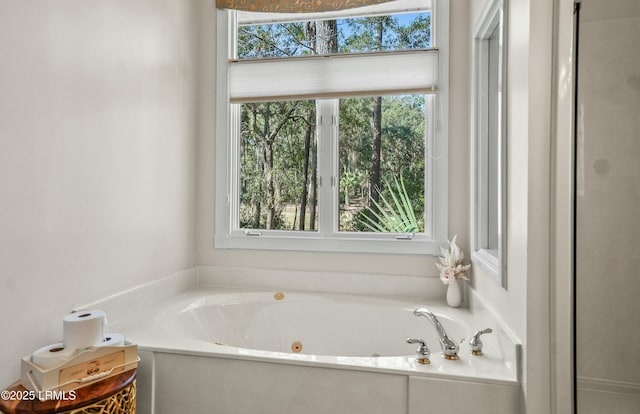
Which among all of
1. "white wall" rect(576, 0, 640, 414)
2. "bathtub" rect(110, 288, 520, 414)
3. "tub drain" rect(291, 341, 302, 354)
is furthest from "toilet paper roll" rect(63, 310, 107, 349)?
"white wall" rect(576, 0, 640, 414)

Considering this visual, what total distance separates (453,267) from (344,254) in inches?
25.5

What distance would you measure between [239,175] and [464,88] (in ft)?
4.85

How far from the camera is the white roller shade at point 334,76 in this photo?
2420 millimetres

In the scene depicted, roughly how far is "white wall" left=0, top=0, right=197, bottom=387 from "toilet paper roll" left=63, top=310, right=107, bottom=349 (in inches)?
8.2

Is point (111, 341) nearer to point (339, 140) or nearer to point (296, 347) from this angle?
point (296, 347)

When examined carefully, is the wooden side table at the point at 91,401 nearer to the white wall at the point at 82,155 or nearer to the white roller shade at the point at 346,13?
the white wall at the point at 82,155

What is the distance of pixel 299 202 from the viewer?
2.69 meters

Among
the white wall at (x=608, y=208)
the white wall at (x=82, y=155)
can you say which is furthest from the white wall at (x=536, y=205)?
the white wall at (x=82, y=155)

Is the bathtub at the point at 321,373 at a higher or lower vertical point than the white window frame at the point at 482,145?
lower

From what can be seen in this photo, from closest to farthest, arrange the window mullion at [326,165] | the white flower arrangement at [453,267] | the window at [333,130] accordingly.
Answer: the white flower arrangement at [453,267] < the window at [333,130] < the window mullion at [326,165]

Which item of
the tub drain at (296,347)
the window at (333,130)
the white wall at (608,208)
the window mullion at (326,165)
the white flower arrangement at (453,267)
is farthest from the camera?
the window mullion at (326,165)

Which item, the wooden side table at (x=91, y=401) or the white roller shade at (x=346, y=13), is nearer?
the wooden side table at (x=91, y=401)

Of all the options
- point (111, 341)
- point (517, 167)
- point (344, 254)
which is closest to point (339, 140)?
point (344, 254)

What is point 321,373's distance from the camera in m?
1.51
